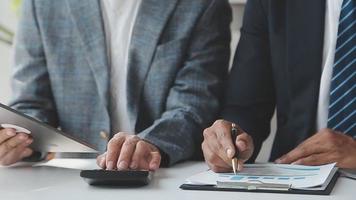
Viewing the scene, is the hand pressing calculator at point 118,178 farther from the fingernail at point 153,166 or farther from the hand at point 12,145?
the hand at point 12,145

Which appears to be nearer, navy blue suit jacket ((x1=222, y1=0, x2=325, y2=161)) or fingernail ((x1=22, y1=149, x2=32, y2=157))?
fingernail ((x1=22, y1=149, x2=32, y2=157))

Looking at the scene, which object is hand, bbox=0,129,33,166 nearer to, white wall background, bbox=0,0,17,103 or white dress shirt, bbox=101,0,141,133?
white dress shirt, bbox=101,0,141,133

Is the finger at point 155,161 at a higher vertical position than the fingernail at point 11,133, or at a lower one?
lower

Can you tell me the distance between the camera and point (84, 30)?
1.67 m

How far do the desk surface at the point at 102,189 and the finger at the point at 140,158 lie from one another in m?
0.03

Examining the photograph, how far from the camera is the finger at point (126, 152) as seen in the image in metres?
1.25

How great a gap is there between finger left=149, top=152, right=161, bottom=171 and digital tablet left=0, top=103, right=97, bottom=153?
12 cm

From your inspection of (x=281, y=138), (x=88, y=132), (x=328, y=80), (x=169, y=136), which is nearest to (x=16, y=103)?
(x=88, y=132)

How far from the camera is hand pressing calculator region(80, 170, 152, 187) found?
1.12m

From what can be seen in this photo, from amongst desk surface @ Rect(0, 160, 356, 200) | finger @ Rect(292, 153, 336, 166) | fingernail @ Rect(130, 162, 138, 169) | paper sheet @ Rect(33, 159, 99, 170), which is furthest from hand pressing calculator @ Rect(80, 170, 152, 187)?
finger @ Rect(292, 153, 336, 166)

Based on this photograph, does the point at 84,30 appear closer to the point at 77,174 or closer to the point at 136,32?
the point at 136,32


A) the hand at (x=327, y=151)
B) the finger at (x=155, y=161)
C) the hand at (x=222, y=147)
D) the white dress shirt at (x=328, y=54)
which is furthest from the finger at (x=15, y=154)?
the white dress shirt at (x=328, y=54)

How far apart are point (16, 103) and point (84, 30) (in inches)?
10.3

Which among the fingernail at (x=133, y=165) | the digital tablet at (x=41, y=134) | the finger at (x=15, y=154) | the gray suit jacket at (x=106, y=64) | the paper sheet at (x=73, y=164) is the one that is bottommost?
the paper sheet at (x=73, y=164)
